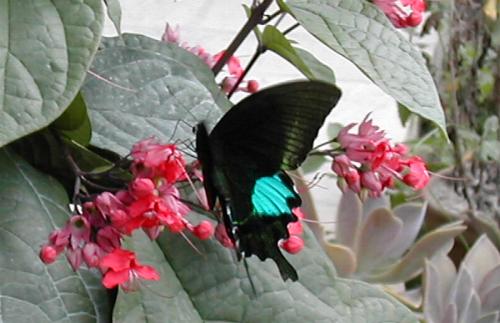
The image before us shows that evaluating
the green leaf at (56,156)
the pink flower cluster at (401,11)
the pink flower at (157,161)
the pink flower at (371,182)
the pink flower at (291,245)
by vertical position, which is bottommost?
the green leaf at (56,156)

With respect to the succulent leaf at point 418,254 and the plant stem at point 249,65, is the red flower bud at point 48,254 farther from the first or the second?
the succulent leaf at point 418,254

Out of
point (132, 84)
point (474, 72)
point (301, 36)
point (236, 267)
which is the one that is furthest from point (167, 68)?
point (474, 72)

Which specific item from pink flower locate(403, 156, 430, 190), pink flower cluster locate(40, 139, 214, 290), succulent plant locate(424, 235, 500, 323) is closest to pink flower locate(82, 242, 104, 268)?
pink flower cluster locate(40, 139, 214, 290)

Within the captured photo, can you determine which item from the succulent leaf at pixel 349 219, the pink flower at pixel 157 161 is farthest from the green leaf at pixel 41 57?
the succulent leaf at pixel 349 219

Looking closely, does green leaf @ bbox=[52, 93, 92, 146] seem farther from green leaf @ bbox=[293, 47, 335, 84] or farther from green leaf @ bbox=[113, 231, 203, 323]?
green leaf @ bbox=[293, 47, 335, 84]

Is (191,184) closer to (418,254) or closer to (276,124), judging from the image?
(276,124)

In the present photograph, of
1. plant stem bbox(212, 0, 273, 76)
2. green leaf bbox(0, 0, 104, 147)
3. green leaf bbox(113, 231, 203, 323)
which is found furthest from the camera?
plant stem bbox(212, 0, 273, 76)

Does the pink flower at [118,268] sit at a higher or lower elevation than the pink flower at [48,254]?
higher

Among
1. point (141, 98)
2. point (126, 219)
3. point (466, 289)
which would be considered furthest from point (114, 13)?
point (466, 289)
